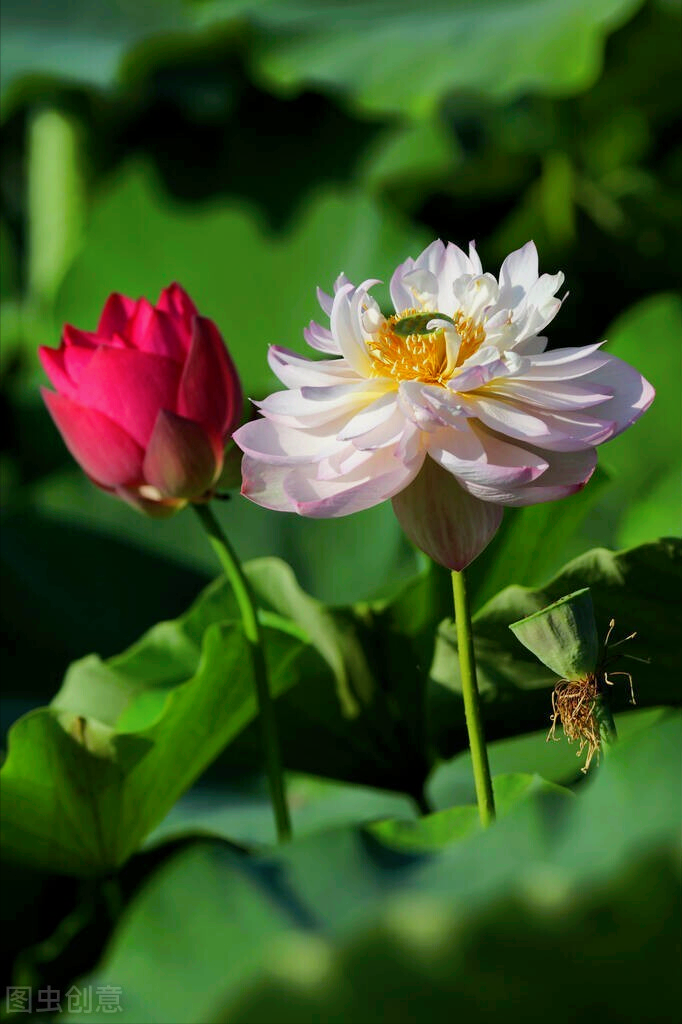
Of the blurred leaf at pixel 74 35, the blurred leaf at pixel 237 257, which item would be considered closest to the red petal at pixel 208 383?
the blurred leaf at pixel 237 257

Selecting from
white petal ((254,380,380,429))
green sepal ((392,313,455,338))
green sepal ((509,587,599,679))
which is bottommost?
green sepal ((509,587,599,679))

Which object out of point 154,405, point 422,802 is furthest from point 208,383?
point 422,802

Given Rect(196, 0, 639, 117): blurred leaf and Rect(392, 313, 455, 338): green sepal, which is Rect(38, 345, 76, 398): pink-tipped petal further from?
Rect(196, 0, 639, 117): blurred leaf

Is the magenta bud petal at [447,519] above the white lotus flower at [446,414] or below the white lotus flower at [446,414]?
below

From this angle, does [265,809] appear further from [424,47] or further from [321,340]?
[424,47]

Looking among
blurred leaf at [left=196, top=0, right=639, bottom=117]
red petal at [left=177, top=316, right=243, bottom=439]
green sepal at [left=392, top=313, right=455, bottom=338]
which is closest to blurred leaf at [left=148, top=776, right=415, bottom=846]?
red petal at [left=177, top=316, right=243, bottom=439]

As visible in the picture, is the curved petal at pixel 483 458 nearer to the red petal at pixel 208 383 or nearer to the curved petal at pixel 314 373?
the curved petal at pixel 314 373

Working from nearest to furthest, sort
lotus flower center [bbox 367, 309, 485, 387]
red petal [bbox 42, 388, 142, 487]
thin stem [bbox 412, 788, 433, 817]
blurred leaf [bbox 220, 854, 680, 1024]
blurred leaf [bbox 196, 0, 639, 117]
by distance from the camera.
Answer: blurred leaf [bbox 220, 854, 680, 1024], lotus flower center [bbox 367, 309, 485, 387], red petal [bbox 42, 388, 142, 487], thin stem [bbox 412, 788, 433, 817], blurred leaf [bbox 196, 0, 639, 117]

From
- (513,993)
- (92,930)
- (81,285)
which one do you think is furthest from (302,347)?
(513,993)
